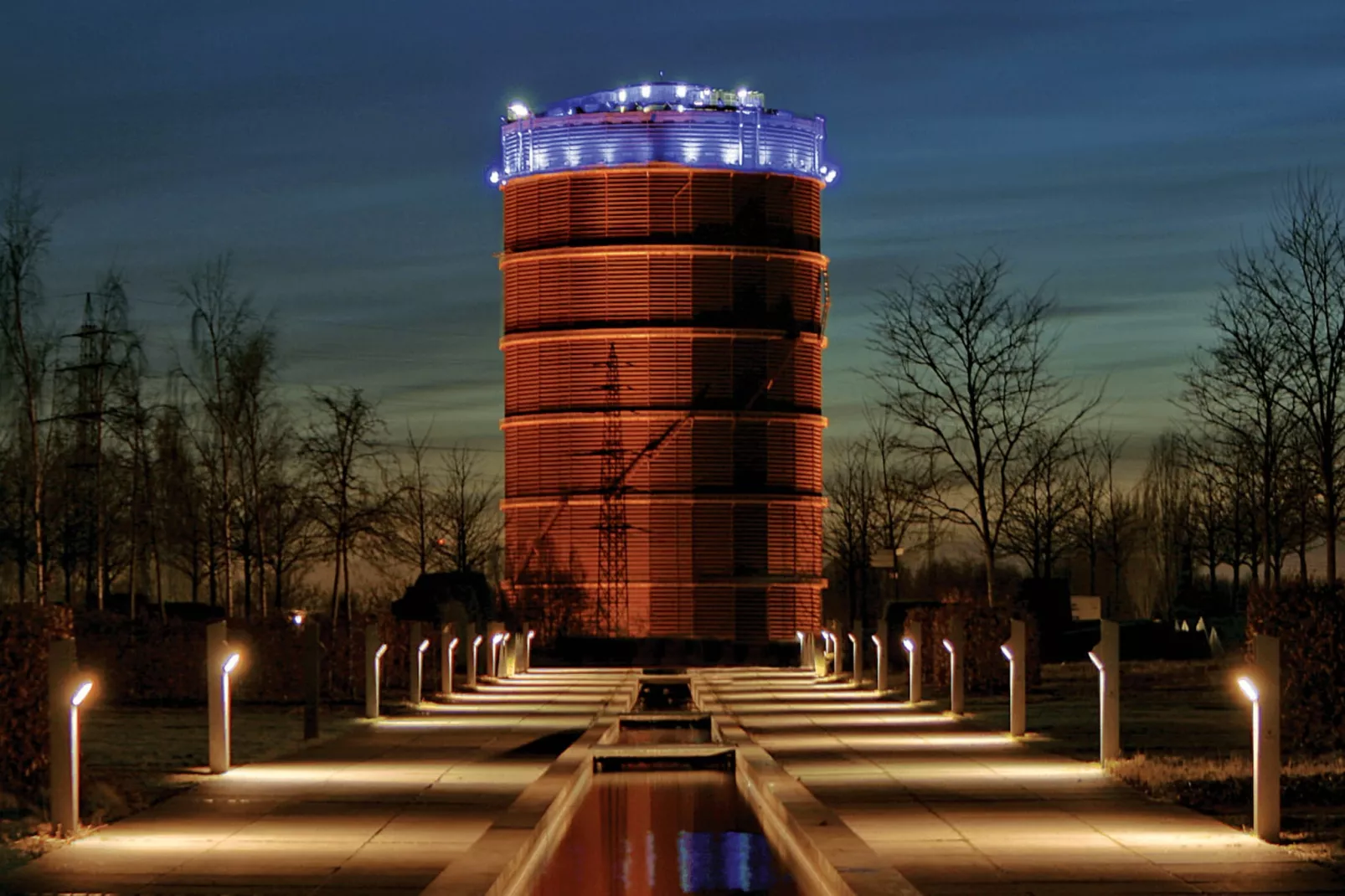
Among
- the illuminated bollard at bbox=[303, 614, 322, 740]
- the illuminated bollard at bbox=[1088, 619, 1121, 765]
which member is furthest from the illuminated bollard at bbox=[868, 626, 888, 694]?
the illuminated bollard at bbox=[1088, 619, 1121, 765]

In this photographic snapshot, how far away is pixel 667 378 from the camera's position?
272 feet

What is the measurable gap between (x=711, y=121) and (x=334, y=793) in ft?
234

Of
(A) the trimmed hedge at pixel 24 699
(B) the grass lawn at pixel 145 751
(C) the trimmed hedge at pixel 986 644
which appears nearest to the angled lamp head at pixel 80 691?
(B) the grass lawn at pixel 145 751

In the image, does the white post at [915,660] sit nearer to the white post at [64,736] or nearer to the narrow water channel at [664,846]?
the narrow water channel at [664,846]

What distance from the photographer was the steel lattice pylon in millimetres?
81875

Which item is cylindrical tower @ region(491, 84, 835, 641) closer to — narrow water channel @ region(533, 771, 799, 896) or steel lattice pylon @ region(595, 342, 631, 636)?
steel lattice pylon @ region(595, 342, 631, 636)

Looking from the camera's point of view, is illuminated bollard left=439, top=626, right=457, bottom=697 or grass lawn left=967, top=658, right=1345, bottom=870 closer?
grass lawn left=967, top=658, right=1345, bottom=870

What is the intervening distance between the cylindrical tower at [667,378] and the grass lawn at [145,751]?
170ft

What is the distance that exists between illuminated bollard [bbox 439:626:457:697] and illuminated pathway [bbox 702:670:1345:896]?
1182 cm

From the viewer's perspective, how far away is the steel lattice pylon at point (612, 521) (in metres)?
81.9

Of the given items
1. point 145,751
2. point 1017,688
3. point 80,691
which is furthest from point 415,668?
point 80,691

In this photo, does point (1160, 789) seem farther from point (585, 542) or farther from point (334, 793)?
point (585, 542)

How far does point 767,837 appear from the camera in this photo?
15.8 meters

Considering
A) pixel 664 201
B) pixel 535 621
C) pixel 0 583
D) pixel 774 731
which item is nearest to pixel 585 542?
pixel 535 621
